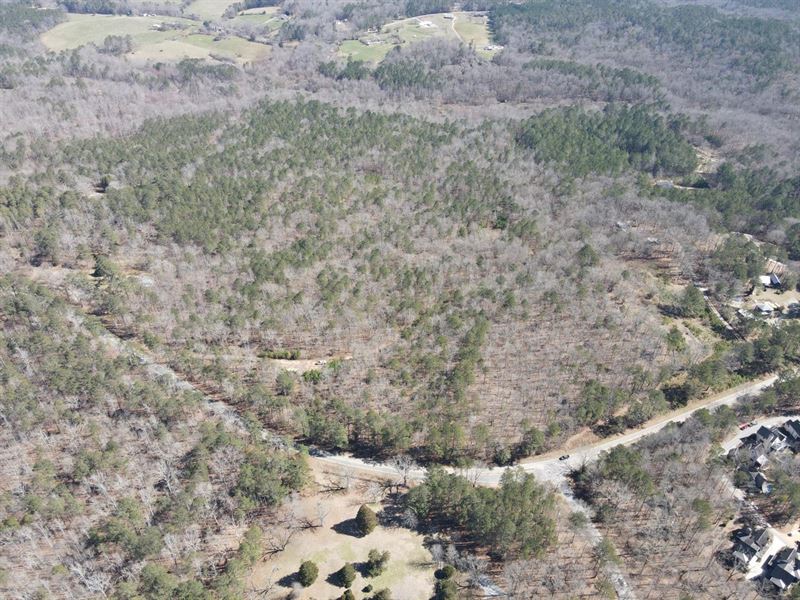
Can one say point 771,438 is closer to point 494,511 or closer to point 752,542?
point 752,542

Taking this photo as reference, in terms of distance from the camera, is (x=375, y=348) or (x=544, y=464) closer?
(x=544, y=464)

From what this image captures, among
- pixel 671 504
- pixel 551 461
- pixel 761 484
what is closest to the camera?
pixel 671 504

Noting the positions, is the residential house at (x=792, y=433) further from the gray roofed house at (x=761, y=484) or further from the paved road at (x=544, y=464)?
the paved road at (x=544, y=464)

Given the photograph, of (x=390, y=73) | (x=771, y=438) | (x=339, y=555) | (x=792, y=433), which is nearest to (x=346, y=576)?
(x=339, y=555)

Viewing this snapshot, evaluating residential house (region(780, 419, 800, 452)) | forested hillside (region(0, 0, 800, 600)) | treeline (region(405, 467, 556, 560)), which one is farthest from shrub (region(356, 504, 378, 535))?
residential house (region(780, 419, 800, 452))

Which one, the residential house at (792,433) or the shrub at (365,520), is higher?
the residential house at (792,433)

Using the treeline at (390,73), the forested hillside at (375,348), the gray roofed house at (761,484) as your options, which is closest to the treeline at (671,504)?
the forested hillside at (375,348)
